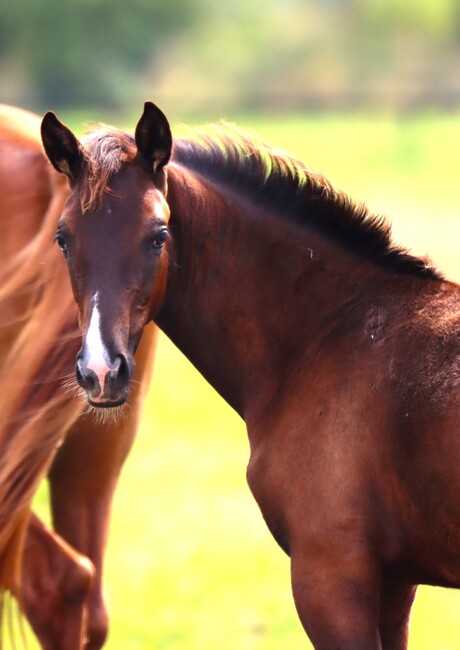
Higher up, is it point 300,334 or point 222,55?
point 222,55

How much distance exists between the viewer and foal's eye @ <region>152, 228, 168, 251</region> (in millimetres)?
3035

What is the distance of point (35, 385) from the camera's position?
12.5ft

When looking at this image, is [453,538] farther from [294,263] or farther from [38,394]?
[38,394]

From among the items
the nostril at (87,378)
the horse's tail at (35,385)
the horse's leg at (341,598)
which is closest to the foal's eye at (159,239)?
the nostril at (87,378)

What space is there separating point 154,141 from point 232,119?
28.3 meters

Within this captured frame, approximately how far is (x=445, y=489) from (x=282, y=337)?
68cm

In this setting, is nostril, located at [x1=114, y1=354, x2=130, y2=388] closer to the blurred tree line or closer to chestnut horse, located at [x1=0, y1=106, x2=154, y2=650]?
chestnut horse, located at [x1=0, y1=106, x2=154, y2=650]

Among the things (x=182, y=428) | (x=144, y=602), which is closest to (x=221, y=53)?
(x=182, y=428)

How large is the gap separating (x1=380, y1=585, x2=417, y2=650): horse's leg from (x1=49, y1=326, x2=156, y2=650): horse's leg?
1181 millimetres

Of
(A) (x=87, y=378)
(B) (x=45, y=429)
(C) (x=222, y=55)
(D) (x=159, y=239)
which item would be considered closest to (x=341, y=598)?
(A) (x=87, y=378)

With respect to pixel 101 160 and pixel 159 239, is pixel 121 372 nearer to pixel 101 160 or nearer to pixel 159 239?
pixel 159 239

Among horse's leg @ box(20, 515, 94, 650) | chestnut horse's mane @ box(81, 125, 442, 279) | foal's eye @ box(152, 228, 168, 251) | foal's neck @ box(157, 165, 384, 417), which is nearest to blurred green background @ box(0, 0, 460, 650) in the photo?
chestnut horse's mane @ box(81, 125, 442, 279)

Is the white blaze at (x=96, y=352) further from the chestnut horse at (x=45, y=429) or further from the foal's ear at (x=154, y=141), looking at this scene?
the chestnut horse at (x=45, y=429)

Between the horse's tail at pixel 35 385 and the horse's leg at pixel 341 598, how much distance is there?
108 centimetres
